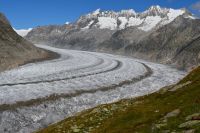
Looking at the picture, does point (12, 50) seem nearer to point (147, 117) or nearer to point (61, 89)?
point (61, 89)

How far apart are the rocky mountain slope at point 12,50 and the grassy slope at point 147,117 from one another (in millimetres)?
52751

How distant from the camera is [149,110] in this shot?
97.1 feet

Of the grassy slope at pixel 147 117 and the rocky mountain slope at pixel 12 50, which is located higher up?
the rocky mountain slope at pixel 12 50

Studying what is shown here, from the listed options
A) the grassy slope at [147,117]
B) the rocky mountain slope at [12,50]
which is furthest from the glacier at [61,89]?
the grassy slope at [147,117]

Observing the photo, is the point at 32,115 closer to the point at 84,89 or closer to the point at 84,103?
the point at 84,103

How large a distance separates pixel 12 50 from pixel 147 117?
8070cm

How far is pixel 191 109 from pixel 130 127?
376 cm

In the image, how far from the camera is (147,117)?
90.2ft

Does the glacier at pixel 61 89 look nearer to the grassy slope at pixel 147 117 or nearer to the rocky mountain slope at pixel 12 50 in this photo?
the rocky mountain slope at pixel 12 50

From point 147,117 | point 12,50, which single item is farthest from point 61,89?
point 12,50

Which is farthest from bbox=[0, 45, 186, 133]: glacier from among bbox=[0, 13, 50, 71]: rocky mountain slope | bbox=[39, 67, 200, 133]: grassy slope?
bbox=[39, 67, 200, 133]: grassy slope

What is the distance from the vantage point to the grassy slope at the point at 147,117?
24.1 m

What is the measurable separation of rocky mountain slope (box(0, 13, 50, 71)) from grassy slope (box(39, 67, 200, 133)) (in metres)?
52.8

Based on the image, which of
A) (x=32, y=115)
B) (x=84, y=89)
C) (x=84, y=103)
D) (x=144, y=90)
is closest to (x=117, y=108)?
(x=32, y=115)
